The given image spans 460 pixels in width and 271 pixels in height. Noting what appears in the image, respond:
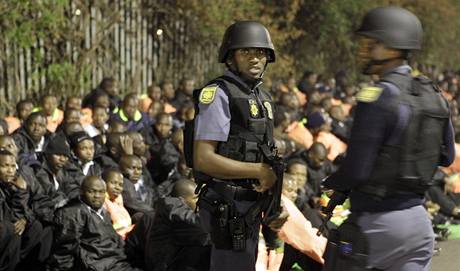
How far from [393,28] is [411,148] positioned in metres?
0.45

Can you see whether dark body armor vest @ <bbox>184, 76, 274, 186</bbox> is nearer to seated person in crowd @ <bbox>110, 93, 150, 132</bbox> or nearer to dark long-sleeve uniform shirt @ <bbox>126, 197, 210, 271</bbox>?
dark long-sleeve uniform shirt @ <bbox>126, 197, 210, 271</bbox>

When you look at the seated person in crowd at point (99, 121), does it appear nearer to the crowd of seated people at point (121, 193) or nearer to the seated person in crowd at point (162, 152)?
the crowd of seated people at point (121, 193)

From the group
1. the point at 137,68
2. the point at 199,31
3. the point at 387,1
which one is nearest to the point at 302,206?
the point at 137,68

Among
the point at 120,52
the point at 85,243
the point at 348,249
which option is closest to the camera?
the point at 348,249

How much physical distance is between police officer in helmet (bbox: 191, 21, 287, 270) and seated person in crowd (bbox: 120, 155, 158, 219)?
302 cm

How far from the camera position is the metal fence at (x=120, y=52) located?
33.4ft

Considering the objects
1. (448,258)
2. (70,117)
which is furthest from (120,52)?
(448,258)

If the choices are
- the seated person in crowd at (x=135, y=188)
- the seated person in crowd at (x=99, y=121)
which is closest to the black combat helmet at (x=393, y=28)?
the seated person in crowd at (x=135, y=188)

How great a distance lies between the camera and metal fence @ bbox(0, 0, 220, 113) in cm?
1020

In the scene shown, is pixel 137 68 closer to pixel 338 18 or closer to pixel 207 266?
pixel 338 18

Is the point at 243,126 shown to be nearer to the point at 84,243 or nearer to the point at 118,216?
the point at 84,243

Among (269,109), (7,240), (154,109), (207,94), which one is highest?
(207,94)

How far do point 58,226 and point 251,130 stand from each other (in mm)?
2485

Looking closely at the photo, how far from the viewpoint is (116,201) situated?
6.35 metres
